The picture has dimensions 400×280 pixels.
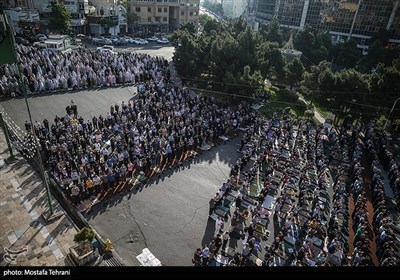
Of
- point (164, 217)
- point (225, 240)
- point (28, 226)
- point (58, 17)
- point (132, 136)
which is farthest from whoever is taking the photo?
point (58, 17)

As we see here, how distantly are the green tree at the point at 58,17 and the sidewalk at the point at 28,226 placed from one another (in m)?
44.1

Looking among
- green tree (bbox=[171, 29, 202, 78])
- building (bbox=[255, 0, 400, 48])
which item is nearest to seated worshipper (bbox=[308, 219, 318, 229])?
green tree (bbox=[171, 29, 202, 78])

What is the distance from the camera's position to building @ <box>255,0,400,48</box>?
56000mm

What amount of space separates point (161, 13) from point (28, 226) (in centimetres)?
6874

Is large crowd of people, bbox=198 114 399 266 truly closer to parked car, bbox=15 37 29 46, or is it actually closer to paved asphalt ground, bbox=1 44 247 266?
paved asphalt ground, bbox=1 44 247 266

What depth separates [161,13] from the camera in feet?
234

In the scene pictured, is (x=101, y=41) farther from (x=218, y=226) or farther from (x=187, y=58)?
(x=218, y=226)

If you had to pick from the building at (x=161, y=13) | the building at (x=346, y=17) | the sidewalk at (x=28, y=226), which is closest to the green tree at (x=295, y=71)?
the sidewalk at (x=28, y=226)

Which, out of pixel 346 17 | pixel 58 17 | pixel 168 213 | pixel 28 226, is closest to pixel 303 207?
pixel 168 213

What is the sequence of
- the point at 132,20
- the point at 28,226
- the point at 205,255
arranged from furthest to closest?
the point at 132,20, the point at 28,226, the point at 205,255

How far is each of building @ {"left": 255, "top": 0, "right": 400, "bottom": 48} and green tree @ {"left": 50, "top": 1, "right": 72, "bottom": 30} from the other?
54.2 meters

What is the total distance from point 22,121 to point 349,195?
2592 centimetres

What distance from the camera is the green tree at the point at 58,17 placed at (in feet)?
166

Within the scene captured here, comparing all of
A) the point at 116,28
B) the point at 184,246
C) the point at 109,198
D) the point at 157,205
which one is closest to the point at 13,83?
the point at 109,198
